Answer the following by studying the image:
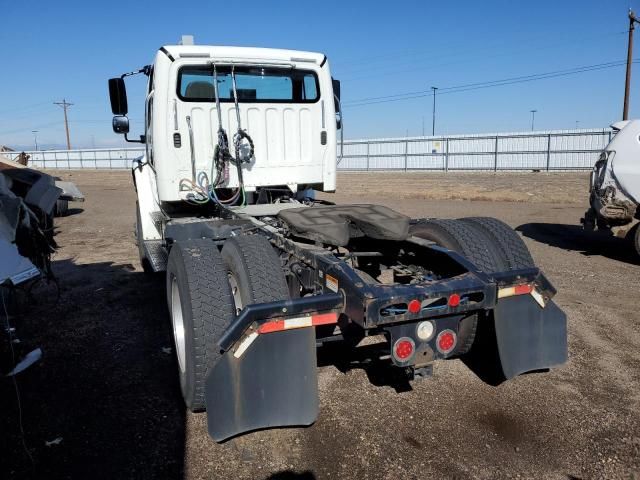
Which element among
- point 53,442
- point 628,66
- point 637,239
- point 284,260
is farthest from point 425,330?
point 628,66

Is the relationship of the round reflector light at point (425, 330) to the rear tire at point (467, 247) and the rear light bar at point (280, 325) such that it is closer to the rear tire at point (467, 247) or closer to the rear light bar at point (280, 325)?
the rear light bar at point (280, 325)

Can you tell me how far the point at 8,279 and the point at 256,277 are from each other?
2.20 metres

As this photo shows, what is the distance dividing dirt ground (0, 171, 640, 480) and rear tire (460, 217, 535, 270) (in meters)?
0.90

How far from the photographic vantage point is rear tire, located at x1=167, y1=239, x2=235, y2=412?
10.2ft

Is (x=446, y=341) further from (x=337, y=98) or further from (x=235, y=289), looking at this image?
(x=337, y=98)

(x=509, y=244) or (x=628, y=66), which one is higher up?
(x=628, y=66)

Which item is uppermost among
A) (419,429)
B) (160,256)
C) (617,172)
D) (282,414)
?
(617,172)

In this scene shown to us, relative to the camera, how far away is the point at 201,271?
132 inches

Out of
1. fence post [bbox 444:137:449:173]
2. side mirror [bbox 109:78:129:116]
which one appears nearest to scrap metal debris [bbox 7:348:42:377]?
side mirror [bbox 109:78:129:116]

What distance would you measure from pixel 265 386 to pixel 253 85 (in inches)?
153

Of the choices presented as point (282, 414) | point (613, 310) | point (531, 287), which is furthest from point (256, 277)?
point (613, 310)

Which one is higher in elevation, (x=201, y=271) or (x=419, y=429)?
(x=201, y=271)

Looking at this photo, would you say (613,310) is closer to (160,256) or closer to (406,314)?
(406,314)

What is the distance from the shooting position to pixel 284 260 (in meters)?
3.86
